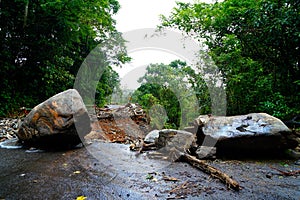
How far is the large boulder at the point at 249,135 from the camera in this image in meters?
3.45

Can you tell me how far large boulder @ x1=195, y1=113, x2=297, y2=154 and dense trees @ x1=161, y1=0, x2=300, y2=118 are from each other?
2.24 m

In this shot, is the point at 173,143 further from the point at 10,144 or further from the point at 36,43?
the point at 36,43

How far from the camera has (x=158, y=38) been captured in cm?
962

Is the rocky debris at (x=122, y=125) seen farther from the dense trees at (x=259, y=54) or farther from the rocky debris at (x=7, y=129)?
the dense trees at (x=259, y=54)

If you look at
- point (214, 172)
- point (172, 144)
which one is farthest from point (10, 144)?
point (214, 172)

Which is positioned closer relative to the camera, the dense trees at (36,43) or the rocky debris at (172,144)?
the rocky debris at (172,144)

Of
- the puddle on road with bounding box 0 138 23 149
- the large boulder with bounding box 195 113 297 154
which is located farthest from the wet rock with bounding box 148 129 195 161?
the puddle on road with bounding box 0 138 23 149

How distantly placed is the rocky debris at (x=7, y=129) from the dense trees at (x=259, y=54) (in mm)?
6837

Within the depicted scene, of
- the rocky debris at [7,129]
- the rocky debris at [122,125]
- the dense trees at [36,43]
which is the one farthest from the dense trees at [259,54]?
the rocky debris at [7,129]

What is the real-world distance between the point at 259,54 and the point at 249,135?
412 centimetres

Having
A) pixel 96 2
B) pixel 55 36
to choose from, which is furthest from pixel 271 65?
pixel 55 36

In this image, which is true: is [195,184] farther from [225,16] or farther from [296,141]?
[225,16]

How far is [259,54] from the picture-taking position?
6.46 meters

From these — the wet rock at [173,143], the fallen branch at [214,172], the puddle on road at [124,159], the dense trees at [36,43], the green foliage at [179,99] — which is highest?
the dense trees at [36,43]
